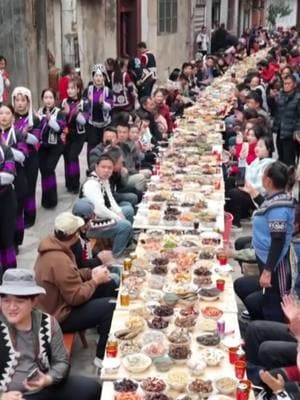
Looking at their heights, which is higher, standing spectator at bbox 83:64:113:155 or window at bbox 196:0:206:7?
window at bbox 196:0:206:7

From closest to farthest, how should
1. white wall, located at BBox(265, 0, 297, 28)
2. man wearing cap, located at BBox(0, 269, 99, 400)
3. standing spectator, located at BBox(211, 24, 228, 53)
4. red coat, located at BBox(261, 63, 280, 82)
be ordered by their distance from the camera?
man wearing cap, located at BBox(0, 269, 99, 400), red coat, located at BBox(261, 63, 280, 82), standing spectator, located at BBox(211, 24, 228, 53), white wall, located at BBox(265, 0, 297, 28)

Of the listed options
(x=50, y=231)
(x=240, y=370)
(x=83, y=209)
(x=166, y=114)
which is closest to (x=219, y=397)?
(x=240, y=370)

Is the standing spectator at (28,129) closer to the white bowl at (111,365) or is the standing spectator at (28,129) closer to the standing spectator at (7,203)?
the standing spectator at (7,203)

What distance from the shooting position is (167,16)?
22188 millimetres

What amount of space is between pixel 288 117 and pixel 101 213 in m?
4.21

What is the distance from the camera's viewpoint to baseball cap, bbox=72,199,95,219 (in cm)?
661

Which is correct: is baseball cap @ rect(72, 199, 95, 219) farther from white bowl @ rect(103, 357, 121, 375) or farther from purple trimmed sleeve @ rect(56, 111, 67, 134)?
white bowl @ rect(103, 357, 121, 375)

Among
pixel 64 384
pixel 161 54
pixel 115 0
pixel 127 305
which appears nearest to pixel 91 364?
pixel 127 305

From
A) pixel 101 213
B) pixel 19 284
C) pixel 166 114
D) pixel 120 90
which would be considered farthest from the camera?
pixel 120 90

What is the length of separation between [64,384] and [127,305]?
85cm

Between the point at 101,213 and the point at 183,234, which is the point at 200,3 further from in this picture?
the point at 183,234

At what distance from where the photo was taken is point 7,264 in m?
7.16

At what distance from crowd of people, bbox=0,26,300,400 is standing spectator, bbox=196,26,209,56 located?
12008mm

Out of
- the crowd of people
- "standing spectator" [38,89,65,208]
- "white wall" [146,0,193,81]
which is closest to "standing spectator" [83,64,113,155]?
the crowd of people
